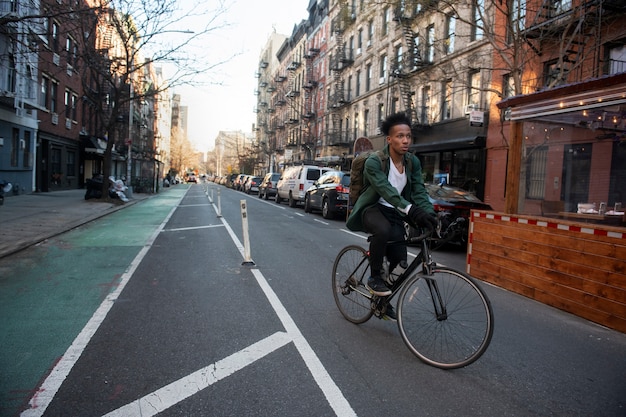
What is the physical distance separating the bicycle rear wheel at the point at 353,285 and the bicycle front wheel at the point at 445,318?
65 cm

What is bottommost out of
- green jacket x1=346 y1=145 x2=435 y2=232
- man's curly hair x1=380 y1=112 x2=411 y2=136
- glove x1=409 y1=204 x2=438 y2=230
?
glove x1=409 y1=204 x2=438 y2=230

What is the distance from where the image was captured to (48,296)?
17.8 ft

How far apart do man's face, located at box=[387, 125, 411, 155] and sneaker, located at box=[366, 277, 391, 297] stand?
3.91ft

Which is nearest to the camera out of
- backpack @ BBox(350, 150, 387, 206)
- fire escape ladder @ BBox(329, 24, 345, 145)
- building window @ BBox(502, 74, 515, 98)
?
backpack @ BBox(350, 150, 387, 206)

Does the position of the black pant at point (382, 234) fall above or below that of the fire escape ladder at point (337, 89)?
below

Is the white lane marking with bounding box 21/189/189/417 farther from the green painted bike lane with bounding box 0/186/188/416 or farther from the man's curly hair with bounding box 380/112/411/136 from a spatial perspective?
the man's curly hair with bounding box 380/112/411/136

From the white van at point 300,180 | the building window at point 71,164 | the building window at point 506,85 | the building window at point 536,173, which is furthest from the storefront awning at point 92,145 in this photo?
the building window at point 536,173

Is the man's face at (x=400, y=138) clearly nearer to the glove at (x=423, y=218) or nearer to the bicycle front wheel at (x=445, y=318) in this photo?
the glove at (x=423, y=218)

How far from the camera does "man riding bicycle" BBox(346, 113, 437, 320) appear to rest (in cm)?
397

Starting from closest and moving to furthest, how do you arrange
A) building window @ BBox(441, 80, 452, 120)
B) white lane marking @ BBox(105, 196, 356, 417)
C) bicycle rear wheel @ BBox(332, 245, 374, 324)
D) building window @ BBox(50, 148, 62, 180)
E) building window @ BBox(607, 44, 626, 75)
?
white lane marking @ BBox(105, 196, 356, 417)
bicycle rear wheel @ BBox(332, 245, 374, 324)
building window @ BBox(607, 44, 626, 75)
building window @ BBox(441, 80, 452, 120)
building window @ BBox(50, 148, 62, 180)

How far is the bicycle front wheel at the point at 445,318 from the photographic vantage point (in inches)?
134

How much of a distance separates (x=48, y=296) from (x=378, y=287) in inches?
161

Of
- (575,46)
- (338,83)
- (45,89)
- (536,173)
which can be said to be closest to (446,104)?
(575,46)

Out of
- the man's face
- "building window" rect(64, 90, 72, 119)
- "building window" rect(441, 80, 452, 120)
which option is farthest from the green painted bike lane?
"building window" rect(64, 90, 72, 119)
